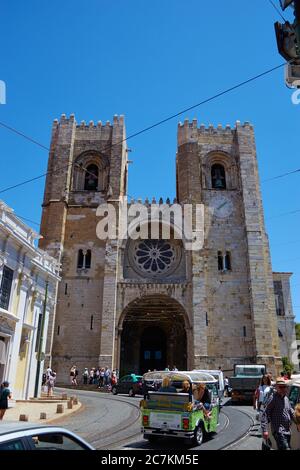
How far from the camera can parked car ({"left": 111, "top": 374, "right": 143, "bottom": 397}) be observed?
62.4ft


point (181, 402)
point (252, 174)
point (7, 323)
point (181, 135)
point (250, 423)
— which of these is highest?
point (181, 135)

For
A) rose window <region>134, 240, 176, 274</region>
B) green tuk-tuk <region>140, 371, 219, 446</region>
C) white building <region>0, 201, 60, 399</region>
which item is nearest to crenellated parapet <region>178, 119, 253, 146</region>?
rose window <region>134, 240, 176, 274</region>

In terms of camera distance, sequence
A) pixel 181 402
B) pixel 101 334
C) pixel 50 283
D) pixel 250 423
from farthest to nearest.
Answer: pixel 101 334, pixel 50 283, pixel 250 423, pixel 181 402

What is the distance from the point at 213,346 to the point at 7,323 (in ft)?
48.0

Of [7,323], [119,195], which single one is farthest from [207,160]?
[7,323]

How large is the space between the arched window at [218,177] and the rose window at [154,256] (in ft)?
19.5

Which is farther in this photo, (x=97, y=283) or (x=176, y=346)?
(x=176, y=346)

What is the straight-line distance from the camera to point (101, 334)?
2389 centimetres

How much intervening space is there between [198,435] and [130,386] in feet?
42.6

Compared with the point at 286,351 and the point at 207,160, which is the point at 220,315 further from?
the point at 286,351

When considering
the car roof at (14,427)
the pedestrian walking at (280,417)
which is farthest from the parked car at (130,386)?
the car roof at (14,427)

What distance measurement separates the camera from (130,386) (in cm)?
1948

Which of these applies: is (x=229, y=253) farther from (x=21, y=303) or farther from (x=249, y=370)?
(x=21, y=303)

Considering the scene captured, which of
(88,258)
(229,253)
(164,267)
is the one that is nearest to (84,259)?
(88,258)
